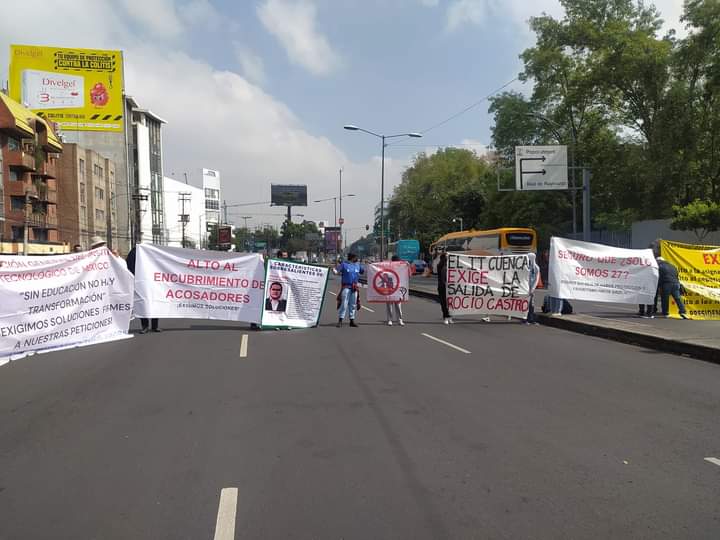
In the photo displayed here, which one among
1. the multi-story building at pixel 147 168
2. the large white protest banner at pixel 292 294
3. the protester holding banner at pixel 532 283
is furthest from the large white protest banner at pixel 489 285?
the multi-story building at pixel 147 168

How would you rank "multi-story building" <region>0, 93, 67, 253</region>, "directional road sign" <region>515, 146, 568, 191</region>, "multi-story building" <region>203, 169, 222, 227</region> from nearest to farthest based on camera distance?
"directional road sign" <region>515, 146, 568, 191</region>
"multi-story building" <region>0, 93, 67, 253</region>
"multi-story building" <region>203, 169, 222, 227</region>

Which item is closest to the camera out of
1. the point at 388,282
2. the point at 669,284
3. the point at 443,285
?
the point at 669,284

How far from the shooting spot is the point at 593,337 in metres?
13.0

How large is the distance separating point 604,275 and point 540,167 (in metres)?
17.4

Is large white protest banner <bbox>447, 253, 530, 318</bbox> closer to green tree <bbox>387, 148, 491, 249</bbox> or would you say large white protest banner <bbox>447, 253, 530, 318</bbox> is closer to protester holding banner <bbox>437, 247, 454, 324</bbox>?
protester holding banner <bbox>437, 247, 454, 324</bbox>

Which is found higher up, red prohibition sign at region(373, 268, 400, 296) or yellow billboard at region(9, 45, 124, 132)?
yellow billboard at region(9, 45, 124, 132)

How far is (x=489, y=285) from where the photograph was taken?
50.7ft

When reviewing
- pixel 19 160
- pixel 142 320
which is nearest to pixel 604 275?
pixel 142 320

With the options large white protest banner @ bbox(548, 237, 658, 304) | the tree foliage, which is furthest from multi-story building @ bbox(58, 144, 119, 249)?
large white protest banner @ bbox(548, 237, 658, 304)

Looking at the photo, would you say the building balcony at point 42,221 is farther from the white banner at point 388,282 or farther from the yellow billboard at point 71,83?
the white banner at point 388,282

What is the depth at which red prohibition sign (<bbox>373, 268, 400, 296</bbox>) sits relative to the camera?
50.2ft

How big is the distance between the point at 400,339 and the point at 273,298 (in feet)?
10.3

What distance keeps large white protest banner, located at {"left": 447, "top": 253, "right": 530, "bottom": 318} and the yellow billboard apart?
30.6 metres

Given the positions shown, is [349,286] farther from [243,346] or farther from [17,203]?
[17,203]
